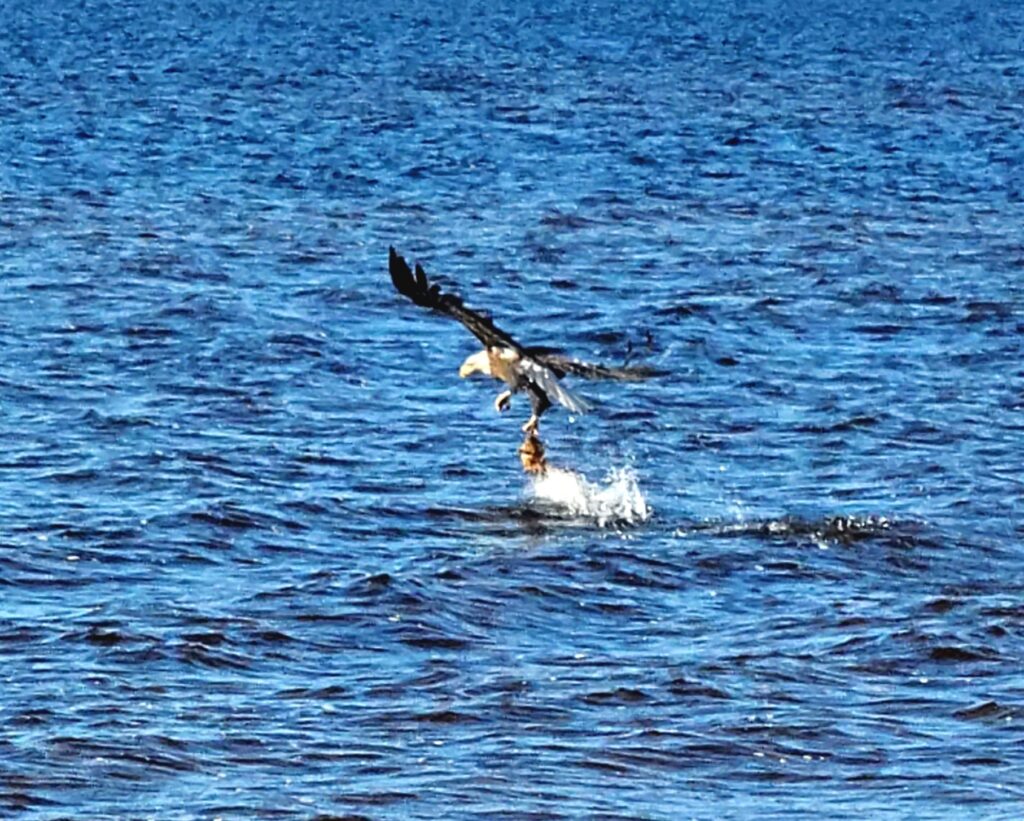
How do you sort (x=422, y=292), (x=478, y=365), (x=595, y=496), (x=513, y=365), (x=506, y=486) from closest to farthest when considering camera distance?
(x=422, y=292) < (x=513, y=365) < (x=478, y=365) < (x=595, y=496) < (x=506, y=486)

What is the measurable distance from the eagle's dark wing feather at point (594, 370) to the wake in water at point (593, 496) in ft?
4.05

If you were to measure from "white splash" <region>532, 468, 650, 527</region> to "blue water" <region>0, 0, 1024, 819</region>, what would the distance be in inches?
1.9

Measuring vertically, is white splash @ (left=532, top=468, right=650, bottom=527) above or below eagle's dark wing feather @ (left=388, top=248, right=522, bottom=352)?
below

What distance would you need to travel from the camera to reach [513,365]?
41.1 feet

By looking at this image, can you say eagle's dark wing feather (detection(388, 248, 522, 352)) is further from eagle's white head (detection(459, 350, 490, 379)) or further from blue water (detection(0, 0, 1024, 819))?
blue water (detection(0, 0, 1024, 819))

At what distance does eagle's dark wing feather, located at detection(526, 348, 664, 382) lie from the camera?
38.7ft

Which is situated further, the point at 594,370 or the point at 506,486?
the point at 506,486

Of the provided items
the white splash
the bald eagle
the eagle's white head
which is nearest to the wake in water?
the white splash

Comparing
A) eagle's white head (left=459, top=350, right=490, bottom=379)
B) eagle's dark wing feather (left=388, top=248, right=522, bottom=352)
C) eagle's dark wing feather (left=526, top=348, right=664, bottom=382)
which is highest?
eagle's white head (left=459, top=350, right=490, bottom=379)

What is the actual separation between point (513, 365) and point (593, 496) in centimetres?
164

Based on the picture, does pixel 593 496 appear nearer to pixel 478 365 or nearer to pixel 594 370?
pixel 478 365

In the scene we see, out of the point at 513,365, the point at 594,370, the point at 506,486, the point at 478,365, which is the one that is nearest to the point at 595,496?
the point at 506,486

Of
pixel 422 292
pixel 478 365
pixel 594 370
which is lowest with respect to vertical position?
pixel 594 370

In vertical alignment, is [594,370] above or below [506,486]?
below
